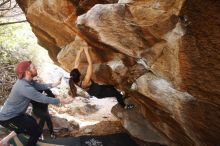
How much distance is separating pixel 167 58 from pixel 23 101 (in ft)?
9.20

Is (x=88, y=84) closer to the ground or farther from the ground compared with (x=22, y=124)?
farther from the ground

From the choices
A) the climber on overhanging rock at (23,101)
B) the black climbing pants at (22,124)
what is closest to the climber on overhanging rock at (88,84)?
the climber on overhanging rock at (23,101)

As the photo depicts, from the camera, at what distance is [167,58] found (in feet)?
17.6

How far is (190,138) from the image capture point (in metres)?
6.25

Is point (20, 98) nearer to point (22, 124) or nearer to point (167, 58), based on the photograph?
point (22, 124)

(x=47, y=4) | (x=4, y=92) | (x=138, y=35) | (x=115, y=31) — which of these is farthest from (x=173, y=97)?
(x=4, y=92)

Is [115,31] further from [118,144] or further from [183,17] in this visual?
[118,144]

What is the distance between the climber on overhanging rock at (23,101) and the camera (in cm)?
607

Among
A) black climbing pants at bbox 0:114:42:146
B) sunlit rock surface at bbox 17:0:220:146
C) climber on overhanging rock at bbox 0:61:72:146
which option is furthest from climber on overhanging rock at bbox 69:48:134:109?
black climbing pants at bbox 0:114:42:146

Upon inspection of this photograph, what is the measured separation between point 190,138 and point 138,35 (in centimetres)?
213

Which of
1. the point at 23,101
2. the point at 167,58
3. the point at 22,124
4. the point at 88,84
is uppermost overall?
the point at 167,58

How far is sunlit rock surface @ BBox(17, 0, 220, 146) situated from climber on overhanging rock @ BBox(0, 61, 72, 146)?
4.65 feet

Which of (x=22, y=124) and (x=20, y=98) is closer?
(x=20, y=98)

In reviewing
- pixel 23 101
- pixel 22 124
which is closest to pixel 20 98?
pixel 23 101
